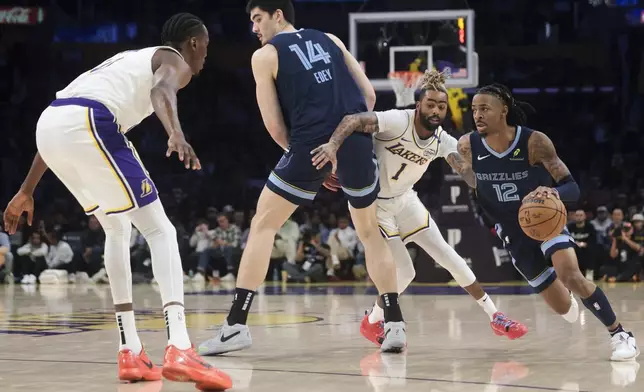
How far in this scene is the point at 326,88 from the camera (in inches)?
221

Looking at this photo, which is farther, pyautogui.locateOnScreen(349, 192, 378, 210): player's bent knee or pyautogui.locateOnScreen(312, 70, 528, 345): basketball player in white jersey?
pyautogui.locateOnScreen(312, 70, 528, 345): basketball player in white jersey

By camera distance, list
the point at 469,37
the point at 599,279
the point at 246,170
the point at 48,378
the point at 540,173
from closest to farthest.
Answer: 1. the point at 48,378
2. the point at 540,173
3. the point at 469,37
4. the point at 599,279
5. the point at 246,170

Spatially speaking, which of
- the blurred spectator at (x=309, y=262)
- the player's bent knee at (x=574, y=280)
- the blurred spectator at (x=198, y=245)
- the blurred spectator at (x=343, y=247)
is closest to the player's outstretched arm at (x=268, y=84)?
the player's bent knee at (x=574, y=280)

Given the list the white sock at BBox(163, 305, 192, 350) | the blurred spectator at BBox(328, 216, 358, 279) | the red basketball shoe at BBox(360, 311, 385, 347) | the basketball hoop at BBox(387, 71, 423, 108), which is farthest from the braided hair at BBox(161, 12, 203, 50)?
the blurred spectator at BBox(328, 216, 358, 279)

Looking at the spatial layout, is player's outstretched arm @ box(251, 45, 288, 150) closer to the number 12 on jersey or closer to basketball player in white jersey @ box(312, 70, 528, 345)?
basketball player in white jersey @ box(312, 70, 528, 345)

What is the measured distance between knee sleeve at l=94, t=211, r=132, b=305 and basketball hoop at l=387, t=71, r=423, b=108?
9759 millimetres

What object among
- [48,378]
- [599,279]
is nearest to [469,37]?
[599,279]

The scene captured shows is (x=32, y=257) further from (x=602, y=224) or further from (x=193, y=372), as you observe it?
(x=193, y=372)

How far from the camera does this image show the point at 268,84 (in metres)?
5.61

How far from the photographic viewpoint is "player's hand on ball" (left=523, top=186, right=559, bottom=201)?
5.48 m

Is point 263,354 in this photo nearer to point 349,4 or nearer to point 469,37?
point 469,37

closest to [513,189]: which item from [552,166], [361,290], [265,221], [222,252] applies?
[552,166]

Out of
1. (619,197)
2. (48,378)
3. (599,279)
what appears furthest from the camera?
(619,197)

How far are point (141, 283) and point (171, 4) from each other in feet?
33.0
